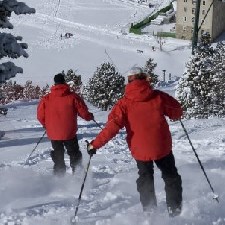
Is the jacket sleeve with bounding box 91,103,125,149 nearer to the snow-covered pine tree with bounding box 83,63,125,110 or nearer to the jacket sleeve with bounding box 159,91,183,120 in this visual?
the jacket sleeve with bounding box 159,91,183,120

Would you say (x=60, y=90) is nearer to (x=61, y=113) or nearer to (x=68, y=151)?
(x=61, y=113)

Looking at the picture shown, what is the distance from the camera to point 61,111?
8.26 m

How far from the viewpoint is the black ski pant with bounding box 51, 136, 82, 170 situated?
28.3ft

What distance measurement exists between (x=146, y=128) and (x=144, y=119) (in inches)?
4.6

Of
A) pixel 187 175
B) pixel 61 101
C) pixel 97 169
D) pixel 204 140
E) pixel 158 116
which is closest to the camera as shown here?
pixel 158 116

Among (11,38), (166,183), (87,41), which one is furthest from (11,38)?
(87,41)

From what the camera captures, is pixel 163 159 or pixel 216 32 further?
pixel 216 32

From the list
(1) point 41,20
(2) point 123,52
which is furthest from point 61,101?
(1) point 41,20

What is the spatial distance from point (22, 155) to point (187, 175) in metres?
3.86

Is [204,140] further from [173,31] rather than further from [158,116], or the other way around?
[173,31]

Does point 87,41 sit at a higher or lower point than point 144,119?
lower

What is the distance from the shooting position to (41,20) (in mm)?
99000

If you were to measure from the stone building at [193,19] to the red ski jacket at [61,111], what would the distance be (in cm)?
7666

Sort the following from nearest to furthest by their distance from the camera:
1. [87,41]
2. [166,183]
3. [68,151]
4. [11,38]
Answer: [166,183] → [68,151] → [11,38] → [87,41]
